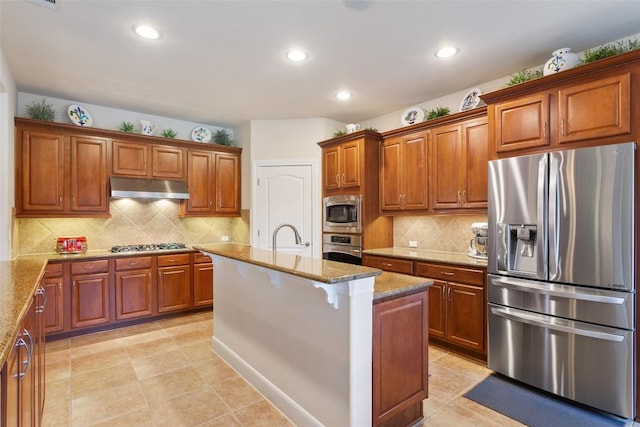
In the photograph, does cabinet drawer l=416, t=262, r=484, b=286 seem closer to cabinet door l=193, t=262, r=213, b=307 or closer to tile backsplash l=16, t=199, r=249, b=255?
tile backsplash l=16, t=199, r=249, b=255

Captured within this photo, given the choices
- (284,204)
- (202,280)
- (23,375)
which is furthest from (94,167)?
(23,375)

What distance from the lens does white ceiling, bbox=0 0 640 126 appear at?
2.28 m

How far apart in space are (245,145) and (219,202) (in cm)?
95

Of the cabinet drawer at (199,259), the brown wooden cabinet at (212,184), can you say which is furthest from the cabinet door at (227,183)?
the cabinet drawer at (199,259)

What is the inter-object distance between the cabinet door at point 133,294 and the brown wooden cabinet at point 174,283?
5.2 inches

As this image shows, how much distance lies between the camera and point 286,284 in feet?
7.62

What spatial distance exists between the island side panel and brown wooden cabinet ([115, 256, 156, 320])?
156cm

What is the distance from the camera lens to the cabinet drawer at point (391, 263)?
3.55m

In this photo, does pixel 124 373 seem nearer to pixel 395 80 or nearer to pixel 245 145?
pixel 245 145

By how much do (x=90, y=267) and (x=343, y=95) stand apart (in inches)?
138

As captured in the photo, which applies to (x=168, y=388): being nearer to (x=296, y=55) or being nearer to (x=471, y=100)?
(x=296, y=55)

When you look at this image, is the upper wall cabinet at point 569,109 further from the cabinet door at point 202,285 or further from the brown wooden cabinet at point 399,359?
the cabinet door at point 202,285

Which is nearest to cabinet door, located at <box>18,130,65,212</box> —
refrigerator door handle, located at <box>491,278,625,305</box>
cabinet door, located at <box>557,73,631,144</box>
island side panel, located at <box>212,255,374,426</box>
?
island side panel, located at <box>212,255,374,426</box>

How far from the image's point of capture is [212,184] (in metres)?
4.98
